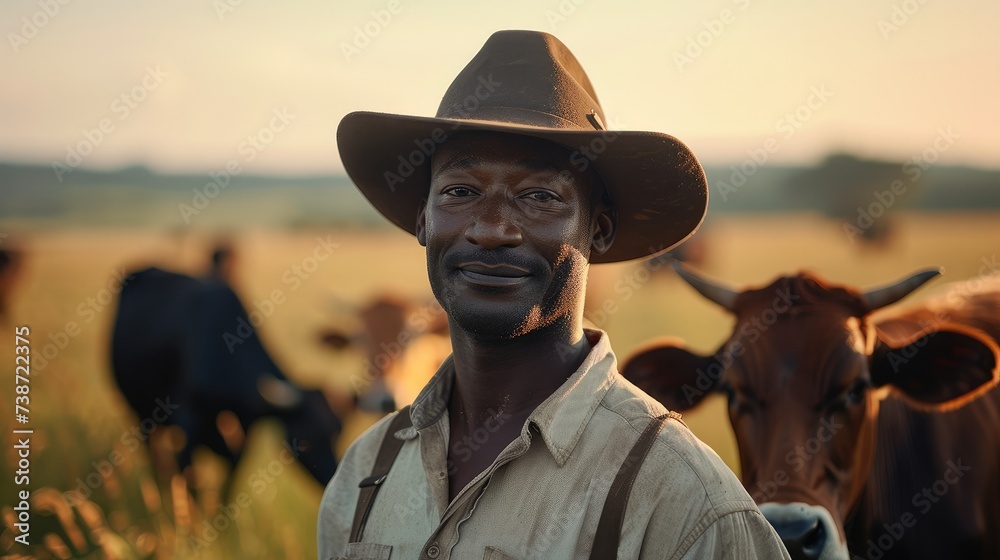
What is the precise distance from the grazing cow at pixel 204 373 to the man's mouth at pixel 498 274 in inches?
226

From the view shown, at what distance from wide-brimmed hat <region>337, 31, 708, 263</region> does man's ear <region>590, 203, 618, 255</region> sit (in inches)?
1.7

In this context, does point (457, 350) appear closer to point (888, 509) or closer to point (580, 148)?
point (580, 148)

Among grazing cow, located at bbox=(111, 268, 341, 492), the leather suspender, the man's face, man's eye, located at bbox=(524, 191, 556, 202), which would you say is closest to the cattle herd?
the leather suspender

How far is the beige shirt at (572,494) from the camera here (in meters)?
2.26

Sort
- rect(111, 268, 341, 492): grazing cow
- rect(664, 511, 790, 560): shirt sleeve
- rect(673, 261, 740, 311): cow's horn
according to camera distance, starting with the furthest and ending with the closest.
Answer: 1. rect(111, 268, 341, 492): grazing cow
2. rect(673, 261, 740, 311): cow's horn
3. rect(664, 511, 790, 560): shirt sleeve

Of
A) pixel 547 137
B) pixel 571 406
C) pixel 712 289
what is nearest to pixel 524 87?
pixel 547 137

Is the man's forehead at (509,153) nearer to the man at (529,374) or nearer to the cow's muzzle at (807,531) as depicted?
the man at (529,374)

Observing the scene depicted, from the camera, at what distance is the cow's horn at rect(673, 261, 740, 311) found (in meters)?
4.82

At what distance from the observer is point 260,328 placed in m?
10.3

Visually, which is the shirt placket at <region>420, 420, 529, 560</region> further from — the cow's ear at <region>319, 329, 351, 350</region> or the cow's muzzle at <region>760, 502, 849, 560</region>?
the cow's ear at <region>319, 329, 351, 350</region>

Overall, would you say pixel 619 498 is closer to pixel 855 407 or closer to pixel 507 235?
pixel 507 235

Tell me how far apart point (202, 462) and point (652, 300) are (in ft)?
48.8

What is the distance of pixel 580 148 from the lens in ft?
8.56

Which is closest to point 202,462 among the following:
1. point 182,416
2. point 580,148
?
point 182,416
